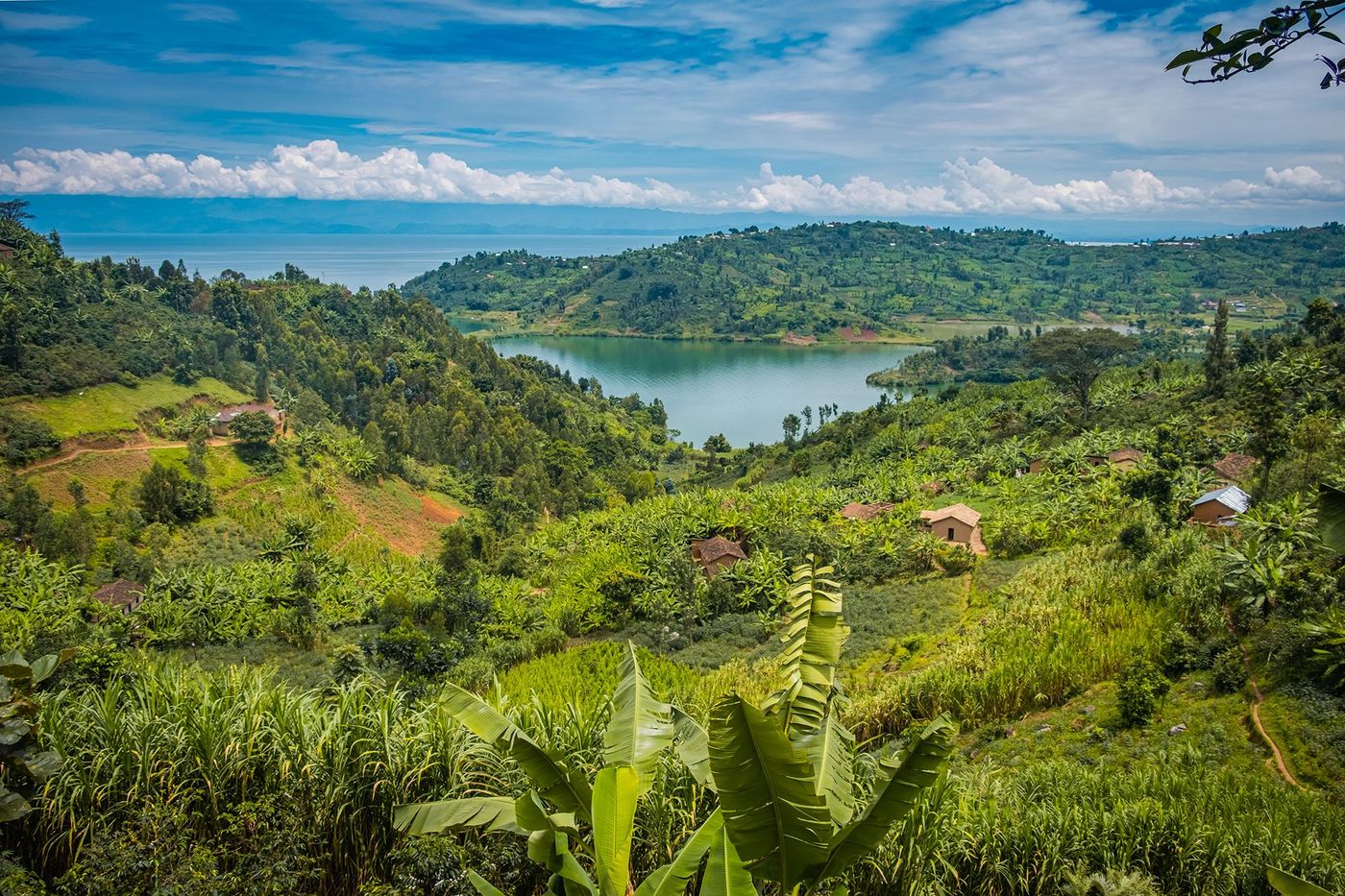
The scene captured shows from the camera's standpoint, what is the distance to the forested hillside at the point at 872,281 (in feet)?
349

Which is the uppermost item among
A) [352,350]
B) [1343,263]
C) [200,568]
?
[1343,263]

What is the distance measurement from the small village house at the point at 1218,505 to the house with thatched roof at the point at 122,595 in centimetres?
2627

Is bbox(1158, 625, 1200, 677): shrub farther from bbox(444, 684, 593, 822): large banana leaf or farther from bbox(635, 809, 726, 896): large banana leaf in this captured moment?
bbox(444, 684, 593, 822): large banana leaf

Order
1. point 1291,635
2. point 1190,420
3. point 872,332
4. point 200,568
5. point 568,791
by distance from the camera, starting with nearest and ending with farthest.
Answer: point 568,791 → point 1291,635 → point 200,568 → point 1190,420 → point 872,332

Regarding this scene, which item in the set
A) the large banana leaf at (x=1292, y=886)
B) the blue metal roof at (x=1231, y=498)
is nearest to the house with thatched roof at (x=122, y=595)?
the large banana leaf at (x=1292, y=886)

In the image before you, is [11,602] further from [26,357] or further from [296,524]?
[26,357]

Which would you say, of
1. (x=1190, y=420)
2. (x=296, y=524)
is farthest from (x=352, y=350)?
(x=1190, y=420)

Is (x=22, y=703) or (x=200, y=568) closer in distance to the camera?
(x=22, y=703)

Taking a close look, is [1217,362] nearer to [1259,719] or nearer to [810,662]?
[1259,719]

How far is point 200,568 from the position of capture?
22.6 metres

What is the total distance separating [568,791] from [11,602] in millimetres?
22502

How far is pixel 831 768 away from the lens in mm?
3367

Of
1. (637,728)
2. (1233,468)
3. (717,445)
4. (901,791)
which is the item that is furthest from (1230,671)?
(717,445)

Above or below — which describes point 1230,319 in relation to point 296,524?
above
